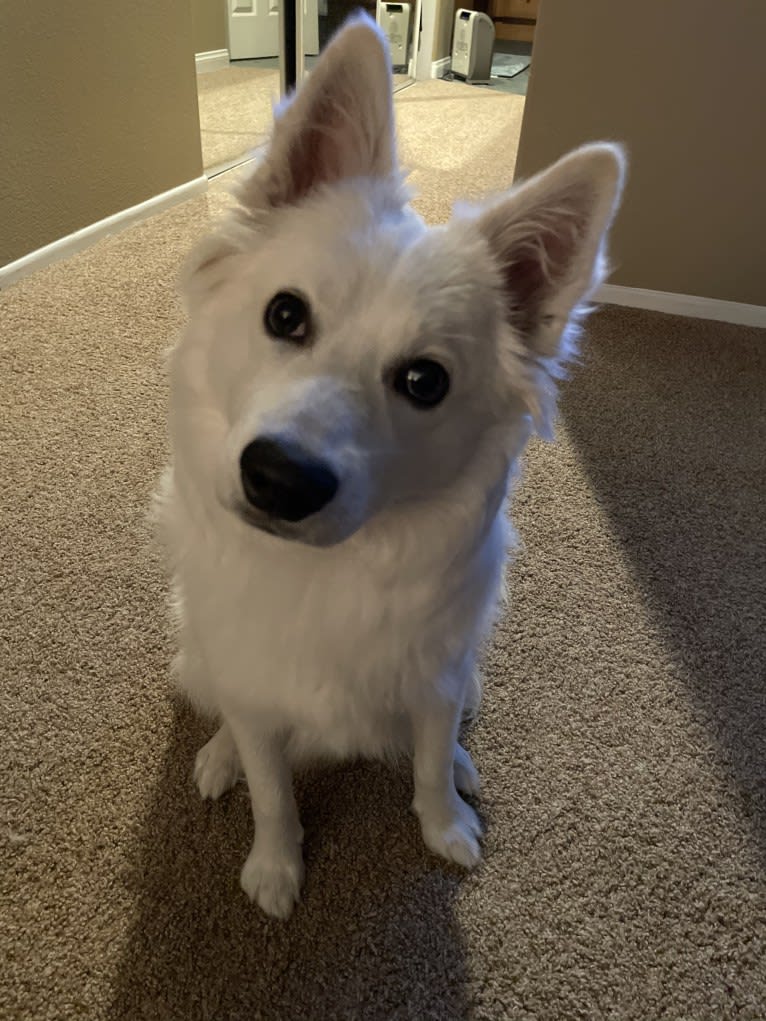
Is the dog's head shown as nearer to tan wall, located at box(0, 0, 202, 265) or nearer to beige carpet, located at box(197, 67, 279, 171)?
tan wall, located at box(0, 0, 202, 265)

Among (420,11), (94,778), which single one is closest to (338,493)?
(94,778)

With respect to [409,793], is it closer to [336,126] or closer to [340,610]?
[340,610]

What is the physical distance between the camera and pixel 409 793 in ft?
4.48

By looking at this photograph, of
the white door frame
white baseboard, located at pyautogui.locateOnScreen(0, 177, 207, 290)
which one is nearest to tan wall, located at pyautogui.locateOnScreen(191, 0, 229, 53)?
the white door frame

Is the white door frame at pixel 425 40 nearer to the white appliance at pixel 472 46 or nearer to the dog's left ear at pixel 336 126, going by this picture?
the white appliance at pixel 472 46

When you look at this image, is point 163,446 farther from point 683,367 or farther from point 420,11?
point 420,11

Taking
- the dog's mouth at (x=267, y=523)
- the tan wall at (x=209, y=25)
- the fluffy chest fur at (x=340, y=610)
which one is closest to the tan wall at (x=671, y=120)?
the fluffy chest fur at (x=340, y=610)

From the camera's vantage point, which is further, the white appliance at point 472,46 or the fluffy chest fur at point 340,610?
the white appliance at point 472,46

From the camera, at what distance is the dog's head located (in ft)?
2.68

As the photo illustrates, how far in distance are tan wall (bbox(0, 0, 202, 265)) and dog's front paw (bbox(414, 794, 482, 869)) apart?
244 centimetres

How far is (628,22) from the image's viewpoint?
8.23 ft

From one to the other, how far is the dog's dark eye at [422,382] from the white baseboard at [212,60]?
5317 millimetres

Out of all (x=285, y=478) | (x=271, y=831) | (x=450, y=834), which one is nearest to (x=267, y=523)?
(x=285, y=478)

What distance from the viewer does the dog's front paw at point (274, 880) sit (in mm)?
1179
